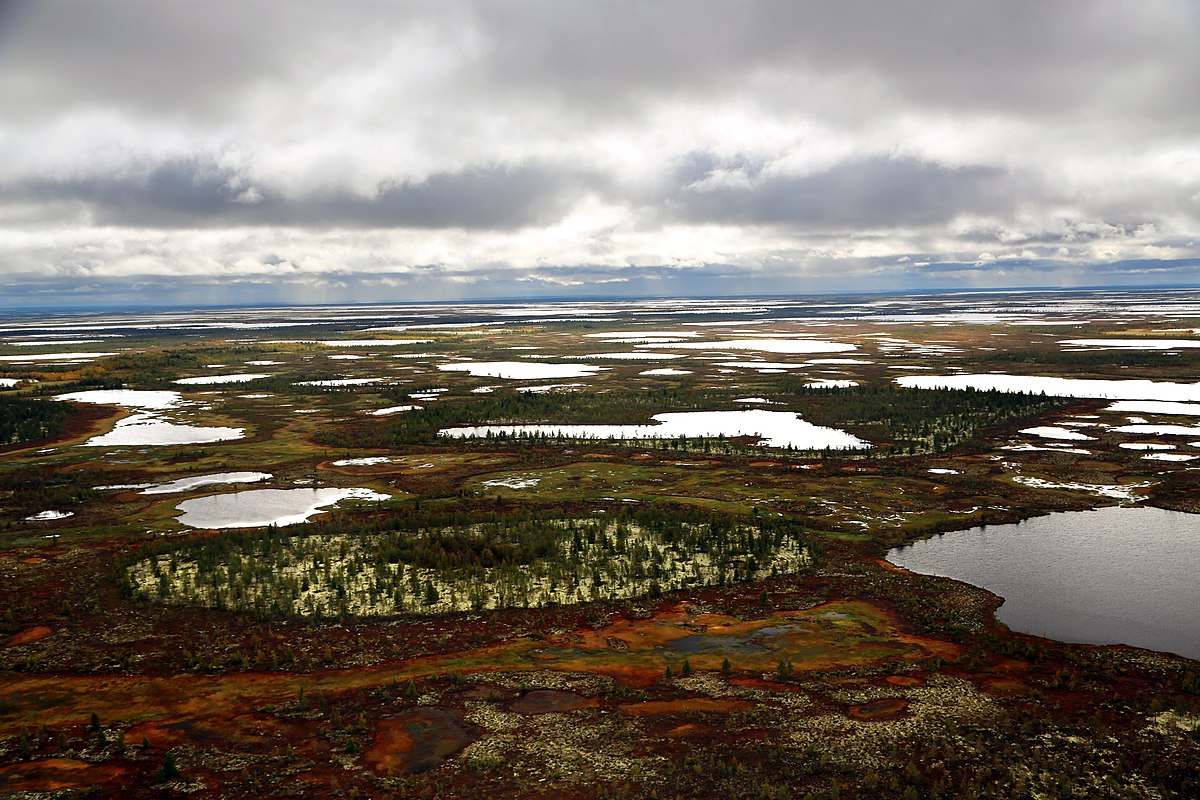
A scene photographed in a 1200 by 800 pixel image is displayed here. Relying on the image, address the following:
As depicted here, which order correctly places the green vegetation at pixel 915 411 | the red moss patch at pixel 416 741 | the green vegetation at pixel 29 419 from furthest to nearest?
the green vegetation at pixel 29 419, the green vegetation at pixel 915 411, the red moss patch at pixel 416 741

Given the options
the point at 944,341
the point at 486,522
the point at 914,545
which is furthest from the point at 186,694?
the point at 944,341

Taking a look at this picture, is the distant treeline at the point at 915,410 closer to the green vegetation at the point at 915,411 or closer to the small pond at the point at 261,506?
the green vegetation at the point at 915,411

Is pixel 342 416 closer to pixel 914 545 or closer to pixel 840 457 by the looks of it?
pixel 840 457

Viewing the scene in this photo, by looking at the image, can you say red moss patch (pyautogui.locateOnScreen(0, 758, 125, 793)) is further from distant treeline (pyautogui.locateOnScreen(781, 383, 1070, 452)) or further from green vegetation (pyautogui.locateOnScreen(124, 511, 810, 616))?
distant treeline (pyautogui.locateOnScreen(781, 383, 1070, 452))

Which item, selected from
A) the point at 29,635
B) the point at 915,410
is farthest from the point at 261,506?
the point at 915,410

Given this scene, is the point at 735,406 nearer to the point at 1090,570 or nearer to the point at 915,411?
the point at 915,411

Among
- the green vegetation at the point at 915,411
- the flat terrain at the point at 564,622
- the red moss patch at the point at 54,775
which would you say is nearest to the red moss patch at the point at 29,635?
the flat terrain at the point at 564,622
